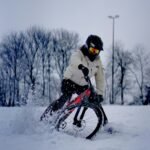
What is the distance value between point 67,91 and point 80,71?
428 mm

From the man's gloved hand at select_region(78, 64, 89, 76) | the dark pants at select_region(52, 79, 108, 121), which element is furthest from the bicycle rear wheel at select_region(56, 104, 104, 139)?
the man's gloved hand at select_region(78, 64, 89, 76)

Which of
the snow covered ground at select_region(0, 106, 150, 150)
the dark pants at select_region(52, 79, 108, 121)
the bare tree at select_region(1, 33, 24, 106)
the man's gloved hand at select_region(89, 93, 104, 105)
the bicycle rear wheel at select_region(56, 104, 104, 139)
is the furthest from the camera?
the bare tree at select_region(1, 33, 24, 106)

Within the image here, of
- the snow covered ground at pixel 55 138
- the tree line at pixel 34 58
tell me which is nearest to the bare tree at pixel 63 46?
the tree line at pixel 34 58

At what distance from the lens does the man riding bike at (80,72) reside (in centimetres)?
654

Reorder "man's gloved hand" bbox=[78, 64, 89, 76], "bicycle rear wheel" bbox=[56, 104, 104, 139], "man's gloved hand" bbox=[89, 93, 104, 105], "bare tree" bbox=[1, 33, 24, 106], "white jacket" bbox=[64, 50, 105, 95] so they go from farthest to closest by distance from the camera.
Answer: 1. "bare tree" bbox=[1, 33, 24, 106]
2. "white jacket" bbox=[64, 50, 105, 95]
3. "man's gloved hand" bbox=[89, 93, 104, 105]
4. "bicycle rear wheel" bbox=[56, 104, 104, 139]
5. "man's gloved hand" bbox=[78, 64, 89, 76]

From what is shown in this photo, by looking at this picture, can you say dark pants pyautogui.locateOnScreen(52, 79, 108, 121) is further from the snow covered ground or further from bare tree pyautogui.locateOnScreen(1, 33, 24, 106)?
bare tree pyautogui.locateOnScreen(1, 33, 24, 106)

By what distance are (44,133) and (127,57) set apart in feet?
140

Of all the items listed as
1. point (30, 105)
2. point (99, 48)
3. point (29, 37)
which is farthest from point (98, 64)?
point (29, 37)

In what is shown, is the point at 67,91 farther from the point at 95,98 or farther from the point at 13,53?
the point at 13,53

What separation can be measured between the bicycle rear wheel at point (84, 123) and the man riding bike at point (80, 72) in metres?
0.23

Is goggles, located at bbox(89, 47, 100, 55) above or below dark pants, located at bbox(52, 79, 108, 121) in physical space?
above

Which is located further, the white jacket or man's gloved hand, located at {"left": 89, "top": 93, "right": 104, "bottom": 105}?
the white jacket

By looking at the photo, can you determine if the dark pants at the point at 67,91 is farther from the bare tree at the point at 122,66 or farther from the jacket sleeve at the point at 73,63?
the bare tree at the point at 122,66

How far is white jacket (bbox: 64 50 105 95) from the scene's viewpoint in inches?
259
